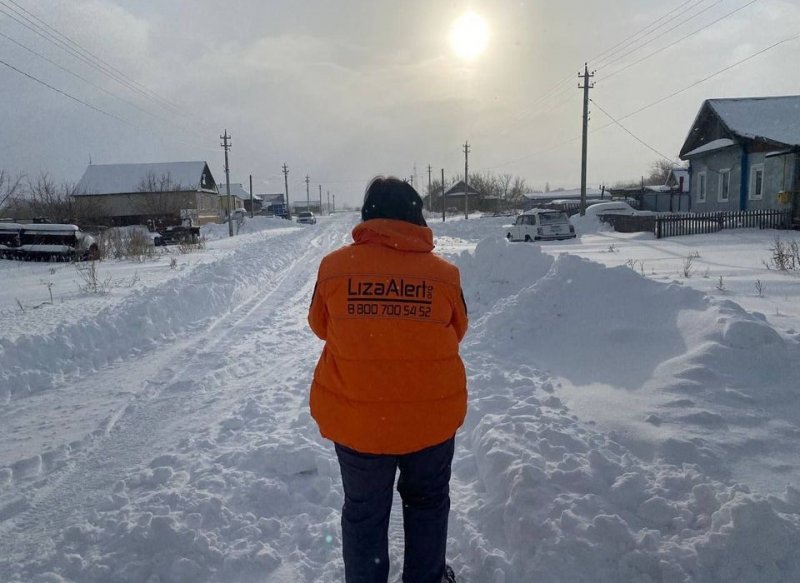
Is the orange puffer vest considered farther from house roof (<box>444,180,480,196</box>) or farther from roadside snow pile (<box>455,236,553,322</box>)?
house roof (<box>444,180,480,196</box>)

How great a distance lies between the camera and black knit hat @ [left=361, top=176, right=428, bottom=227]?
2367 mm

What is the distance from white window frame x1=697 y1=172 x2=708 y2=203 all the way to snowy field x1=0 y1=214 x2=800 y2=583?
2509cm

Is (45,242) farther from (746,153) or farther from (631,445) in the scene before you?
(746,153)

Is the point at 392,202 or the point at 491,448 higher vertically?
the point at 392,202

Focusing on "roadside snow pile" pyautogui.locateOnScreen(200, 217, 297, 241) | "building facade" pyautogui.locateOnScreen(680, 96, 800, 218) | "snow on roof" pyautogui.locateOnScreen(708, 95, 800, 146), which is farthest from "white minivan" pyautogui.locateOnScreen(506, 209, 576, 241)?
"roadside snow pile" pyautogui.locateOnScreen(200, 217, 297, 241)

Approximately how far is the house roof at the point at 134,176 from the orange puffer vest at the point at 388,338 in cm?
Answer: 6314

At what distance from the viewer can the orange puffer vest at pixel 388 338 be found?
2.19 metres

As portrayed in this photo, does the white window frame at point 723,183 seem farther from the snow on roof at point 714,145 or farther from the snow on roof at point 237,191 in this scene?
the snow on roof at point 237,191

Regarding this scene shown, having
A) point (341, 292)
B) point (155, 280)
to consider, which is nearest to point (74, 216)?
point (155, 280)

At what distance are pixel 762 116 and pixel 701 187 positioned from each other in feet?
16.1

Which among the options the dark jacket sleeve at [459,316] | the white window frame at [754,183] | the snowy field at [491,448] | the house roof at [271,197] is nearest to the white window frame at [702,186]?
the white window frame at [754,183]

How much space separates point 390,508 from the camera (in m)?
2.46

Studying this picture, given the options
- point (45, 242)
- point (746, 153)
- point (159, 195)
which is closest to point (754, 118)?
point (746, 153)

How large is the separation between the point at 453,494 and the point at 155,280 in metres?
11.2
